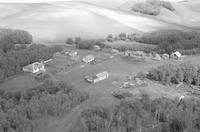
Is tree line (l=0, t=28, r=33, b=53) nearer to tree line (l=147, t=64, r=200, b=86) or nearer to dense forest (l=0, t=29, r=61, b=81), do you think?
dense forest (l=0, t=29, r=61, b=81)

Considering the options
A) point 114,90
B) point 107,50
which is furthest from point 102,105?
point 107,50

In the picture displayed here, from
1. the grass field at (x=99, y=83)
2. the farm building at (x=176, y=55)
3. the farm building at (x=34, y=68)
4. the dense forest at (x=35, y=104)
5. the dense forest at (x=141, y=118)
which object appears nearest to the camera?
the dense forest at (x=35, y=104)

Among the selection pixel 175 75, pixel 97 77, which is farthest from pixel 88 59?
pixel 175 75

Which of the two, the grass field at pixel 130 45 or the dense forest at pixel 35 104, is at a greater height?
the grass field at pixel 130 45

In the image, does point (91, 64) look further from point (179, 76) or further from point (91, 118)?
point (91, 118)

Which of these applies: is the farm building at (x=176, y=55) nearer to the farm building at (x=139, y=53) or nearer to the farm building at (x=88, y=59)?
the farm building at (x=139, y=53)

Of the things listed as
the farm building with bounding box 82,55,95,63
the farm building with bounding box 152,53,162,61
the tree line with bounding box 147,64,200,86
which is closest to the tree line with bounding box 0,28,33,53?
the farm building with bounding box 82,55,95,63

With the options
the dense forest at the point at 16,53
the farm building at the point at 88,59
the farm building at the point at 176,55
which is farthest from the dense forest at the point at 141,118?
the farm building at the point at 176,55
